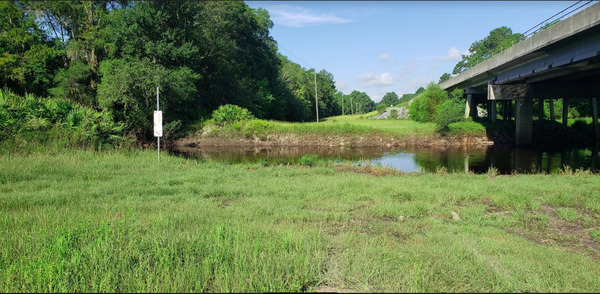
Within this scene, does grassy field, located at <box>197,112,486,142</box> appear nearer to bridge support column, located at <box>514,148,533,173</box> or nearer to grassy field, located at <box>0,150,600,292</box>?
bridge support column, located at <box>514,148,533,173</box>

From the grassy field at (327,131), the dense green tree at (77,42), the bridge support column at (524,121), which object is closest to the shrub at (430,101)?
the grassy field at (327,131)

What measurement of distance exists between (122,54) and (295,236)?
35.1 meters

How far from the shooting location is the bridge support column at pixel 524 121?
3203 cm

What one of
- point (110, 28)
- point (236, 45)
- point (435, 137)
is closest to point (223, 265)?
point (435, 137)

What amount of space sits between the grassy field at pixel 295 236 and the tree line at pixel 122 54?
22.6 m

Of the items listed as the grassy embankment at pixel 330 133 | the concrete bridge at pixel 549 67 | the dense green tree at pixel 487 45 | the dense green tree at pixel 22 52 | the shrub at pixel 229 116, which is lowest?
the grassy embankment at pixel 330 133

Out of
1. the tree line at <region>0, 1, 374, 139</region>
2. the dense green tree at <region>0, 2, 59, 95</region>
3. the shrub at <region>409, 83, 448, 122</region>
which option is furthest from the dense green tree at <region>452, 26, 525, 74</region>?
the dense green tree at <region>0, 2, 59, 95</region>

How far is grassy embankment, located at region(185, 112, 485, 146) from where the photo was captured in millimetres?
34531

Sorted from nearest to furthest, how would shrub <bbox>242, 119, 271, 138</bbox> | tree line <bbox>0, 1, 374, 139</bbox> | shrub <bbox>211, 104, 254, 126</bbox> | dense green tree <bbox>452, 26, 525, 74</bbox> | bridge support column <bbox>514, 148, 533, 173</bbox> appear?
bridge support column <bbox>514, 148, 533, 173</bbox>
tree line <bbox>0, 1, 374, 139</bbox>
shrub <bbox>242, 119, 271, 138</bbox>
shrub <bbox>211, 104, 254, 126</bbox>
dense green tree <bbox>452, 26, 525, 74</bbox>

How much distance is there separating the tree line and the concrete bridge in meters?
27.0

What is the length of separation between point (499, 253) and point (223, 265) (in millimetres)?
3599

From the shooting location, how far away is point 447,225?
6.18 m

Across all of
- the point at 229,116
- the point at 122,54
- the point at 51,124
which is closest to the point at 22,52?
the point at 122,54

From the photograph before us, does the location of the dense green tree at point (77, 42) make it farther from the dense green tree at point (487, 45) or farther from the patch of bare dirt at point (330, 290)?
the dense green tree at point (487, 45)
